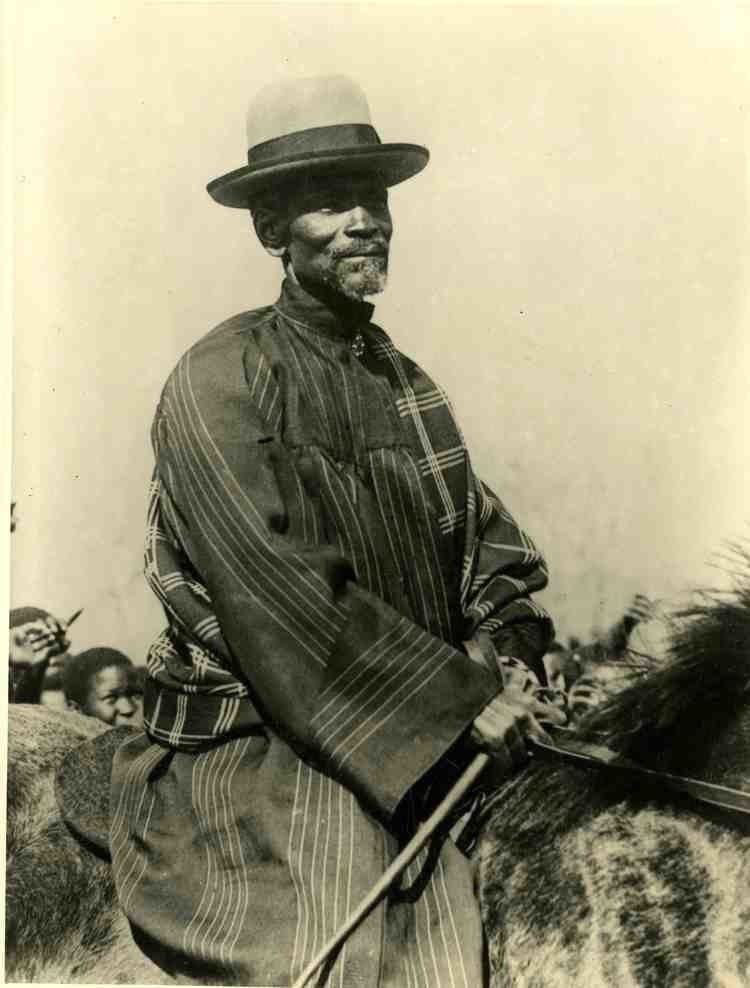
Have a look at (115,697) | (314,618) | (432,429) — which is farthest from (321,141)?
(115,697)

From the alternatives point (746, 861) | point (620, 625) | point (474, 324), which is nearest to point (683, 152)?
point (474, 324)

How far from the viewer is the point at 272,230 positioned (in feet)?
9.05

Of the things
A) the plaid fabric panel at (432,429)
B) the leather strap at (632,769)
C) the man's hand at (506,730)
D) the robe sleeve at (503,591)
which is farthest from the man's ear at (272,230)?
the leather strap at (632,769)

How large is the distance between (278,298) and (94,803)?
1.21m

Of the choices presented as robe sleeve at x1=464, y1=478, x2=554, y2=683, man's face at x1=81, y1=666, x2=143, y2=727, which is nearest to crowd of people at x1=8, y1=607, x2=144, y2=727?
man's face at x1=81, y1=666, x2=143, y2=727

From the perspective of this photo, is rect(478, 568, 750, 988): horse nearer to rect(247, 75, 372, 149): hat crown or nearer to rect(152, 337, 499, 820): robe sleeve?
rect(152, 337, 499, 820): robe sleeve

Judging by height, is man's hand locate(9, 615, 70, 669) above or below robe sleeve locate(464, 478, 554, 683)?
below

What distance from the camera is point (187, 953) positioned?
228cm

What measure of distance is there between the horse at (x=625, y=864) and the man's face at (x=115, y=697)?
1.91 ft

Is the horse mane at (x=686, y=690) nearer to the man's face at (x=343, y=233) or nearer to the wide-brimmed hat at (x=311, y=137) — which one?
the man's face at (x=343, y=233)

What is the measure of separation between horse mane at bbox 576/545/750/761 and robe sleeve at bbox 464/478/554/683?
1.30ft

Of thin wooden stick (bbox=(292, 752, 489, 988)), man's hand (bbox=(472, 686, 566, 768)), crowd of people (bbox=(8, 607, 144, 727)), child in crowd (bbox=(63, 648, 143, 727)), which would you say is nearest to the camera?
thin wooden stick (bbox=(292, 752, 489, 988))

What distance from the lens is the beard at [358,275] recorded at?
8.76 ft

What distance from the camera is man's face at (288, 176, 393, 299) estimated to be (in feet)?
8.71
